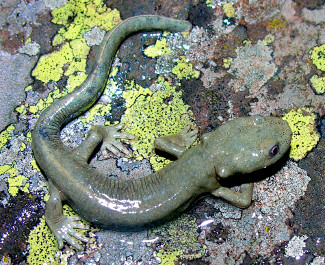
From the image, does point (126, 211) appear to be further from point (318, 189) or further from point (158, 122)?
point (318, 189)

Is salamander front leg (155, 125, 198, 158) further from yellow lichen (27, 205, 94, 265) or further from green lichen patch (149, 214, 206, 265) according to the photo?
yellow lichen (27, 205, 94, 265)

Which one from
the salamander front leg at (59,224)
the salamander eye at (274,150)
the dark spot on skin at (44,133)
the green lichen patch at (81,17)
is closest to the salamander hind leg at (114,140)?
the dark spot on skin at (44,133)

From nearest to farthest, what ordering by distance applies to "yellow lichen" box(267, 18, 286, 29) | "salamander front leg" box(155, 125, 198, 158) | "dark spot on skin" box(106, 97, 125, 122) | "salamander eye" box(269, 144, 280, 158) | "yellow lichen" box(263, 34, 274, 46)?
"salamander eye" box(269, 144, 280, 158)
"salamander front leg" box(155, 125, 198, 158)
"dark spot on skin" box(106, 97, 125, 122)
"yellow lichen" box(263, 34, 274, 46)
"yellow lichen" box(267, 18, 286, 29)

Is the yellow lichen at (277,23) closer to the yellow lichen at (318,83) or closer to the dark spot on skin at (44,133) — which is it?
the yellow lichen at (318,83)

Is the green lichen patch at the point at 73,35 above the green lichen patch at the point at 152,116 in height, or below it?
above

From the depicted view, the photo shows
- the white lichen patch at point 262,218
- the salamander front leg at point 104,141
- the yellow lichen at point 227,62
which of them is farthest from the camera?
the yellow lichen at point 227,62

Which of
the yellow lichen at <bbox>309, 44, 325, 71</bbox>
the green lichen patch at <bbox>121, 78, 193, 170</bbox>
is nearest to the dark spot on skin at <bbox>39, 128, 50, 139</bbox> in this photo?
the green lichen patch at <bbox>121, 78, 193, 170</bbox>

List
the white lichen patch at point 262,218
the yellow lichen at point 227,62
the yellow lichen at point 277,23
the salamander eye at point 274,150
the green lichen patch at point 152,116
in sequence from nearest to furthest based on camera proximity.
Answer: the salamander eye at point 274,150 < the white lichen patch at point 262,218 < the green lichen patch at point 152,116 < the yellow lichen at point 227,62 < the yellow lichen at point 277,23
